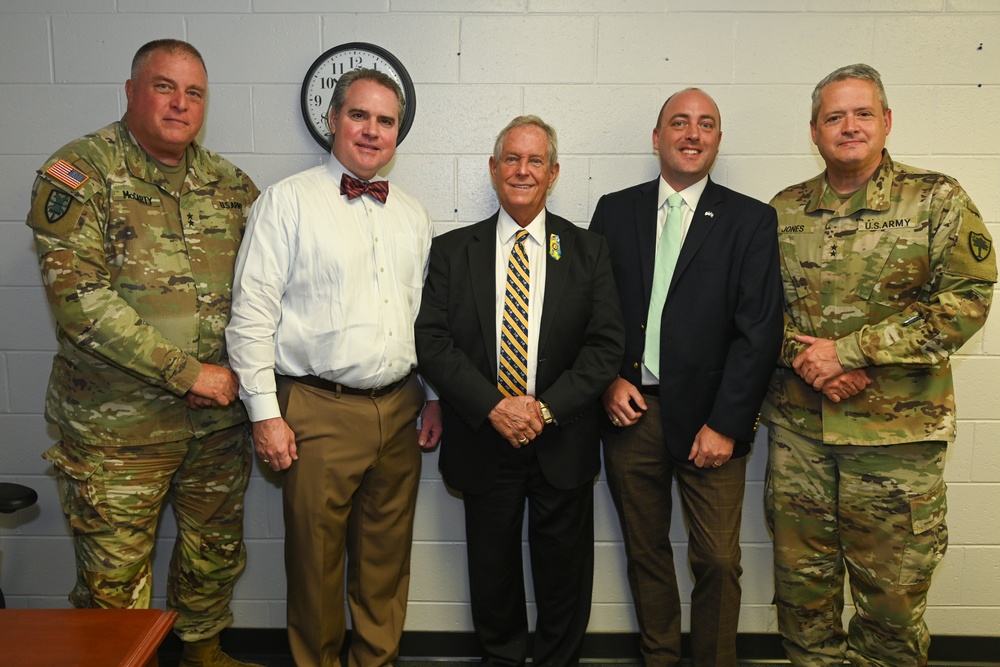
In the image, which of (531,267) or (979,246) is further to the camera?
(531,267)

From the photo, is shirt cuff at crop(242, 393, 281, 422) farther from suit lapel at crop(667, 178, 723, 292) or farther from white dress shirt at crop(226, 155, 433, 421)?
suit lapel at crop(667, 178, 723, 292)

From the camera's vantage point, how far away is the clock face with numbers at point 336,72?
2.63 metres

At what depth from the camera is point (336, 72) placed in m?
2.65

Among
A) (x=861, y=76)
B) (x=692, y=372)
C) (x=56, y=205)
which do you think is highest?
(x=861, y=76)

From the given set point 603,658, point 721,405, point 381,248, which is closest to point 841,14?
point 721,405

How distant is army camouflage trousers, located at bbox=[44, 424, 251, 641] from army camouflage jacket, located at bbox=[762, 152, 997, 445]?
6.42 ft

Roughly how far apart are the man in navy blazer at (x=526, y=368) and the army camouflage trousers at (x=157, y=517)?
0.77 metres

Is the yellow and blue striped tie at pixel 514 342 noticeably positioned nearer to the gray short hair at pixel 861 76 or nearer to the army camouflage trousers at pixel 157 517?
the army camouflage trousers at pixel 157 517

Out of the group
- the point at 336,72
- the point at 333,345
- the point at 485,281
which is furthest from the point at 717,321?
the point at 336,72

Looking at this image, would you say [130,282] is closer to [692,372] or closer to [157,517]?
[157,517]

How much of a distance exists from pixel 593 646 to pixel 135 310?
7.02ft

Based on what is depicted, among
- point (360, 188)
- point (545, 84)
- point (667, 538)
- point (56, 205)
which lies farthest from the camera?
point (545, 84)

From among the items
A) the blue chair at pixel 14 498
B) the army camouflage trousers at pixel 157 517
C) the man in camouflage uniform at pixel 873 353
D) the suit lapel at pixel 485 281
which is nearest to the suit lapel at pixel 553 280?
the suit lapel at pixel 485 281

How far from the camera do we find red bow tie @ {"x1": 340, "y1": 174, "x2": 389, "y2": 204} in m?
2.27
